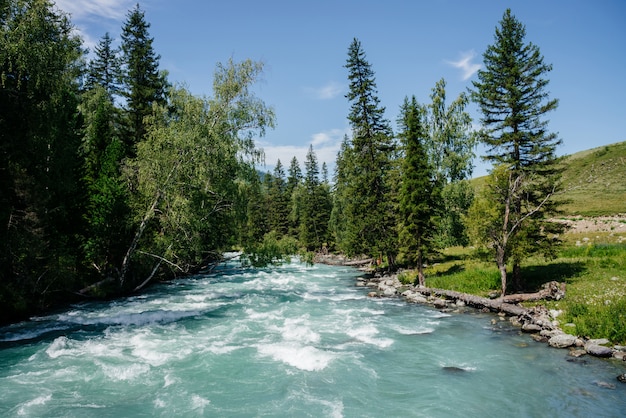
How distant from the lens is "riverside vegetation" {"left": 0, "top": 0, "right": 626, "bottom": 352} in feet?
54.2

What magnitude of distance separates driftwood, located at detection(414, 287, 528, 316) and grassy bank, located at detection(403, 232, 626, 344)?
115cm

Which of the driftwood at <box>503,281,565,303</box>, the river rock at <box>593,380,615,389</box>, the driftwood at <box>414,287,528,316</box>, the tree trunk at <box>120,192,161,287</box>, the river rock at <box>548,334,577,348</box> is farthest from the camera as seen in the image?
the tree trunk at <box>120,192,161,287</box>

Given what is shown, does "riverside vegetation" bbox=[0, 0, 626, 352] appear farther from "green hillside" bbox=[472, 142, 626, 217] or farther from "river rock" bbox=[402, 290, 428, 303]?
"green hillside" bbox=[472, 142, 626, 217]

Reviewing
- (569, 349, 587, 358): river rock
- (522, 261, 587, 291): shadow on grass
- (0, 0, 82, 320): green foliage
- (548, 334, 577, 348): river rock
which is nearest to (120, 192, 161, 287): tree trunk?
(0, 0, 82, 320): green foliage

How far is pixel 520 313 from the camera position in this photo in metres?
17.9

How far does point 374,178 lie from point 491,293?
15.9 m

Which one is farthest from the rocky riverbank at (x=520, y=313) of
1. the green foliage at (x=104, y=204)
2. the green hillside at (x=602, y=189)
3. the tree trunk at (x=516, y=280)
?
the green hillside at (x=602, y=189)

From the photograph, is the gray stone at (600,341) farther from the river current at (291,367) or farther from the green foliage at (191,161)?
the green foliage at (191,161)

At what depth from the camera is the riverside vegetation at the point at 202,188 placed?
1653 centimetres

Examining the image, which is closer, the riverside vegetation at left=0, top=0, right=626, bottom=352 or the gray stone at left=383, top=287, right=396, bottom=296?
the riverside vegetation at left=0, top=0, right=626, bottom=352

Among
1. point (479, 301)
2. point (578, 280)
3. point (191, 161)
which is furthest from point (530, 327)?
point (191, 161)

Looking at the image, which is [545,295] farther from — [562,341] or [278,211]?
[278,211]

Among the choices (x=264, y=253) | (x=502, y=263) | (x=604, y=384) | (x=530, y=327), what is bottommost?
(x=604, y=384)

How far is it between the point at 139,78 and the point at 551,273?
141 ft
